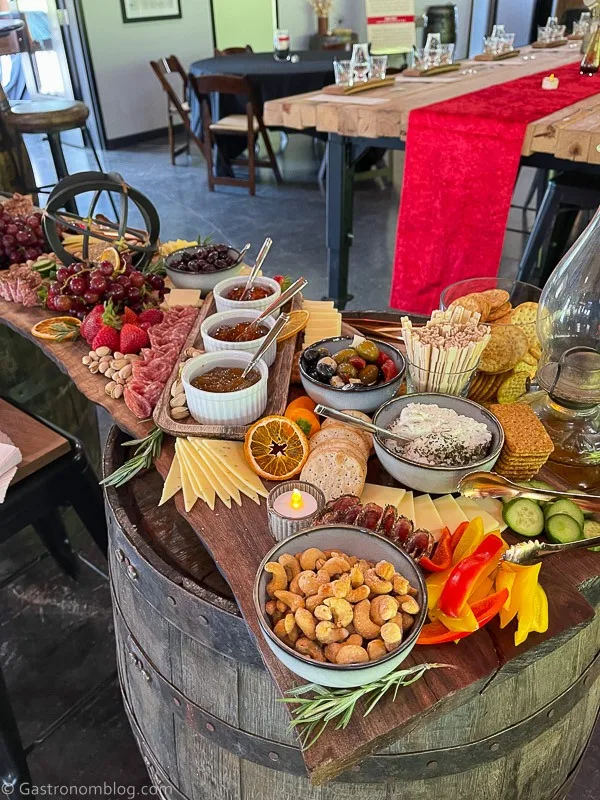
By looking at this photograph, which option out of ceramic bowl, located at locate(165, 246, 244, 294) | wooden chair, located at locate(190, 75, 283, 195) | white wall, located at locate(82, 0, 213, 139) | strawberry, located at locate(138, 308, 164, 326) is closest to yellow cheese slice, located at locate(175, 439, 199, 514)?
strawberry, located at locate(138, 308, 164, 326)

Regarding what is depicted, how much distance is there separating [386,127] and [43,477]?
224 cm

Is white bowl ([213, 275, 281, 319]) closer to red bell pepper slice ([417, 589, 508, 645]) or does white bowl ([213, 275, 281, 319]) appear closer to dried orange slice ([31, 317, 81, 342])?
dried orange slice ([31, 317, 81, 342])

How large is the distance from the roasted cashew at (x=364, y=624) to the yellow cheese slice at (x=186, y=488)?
1.28 ft

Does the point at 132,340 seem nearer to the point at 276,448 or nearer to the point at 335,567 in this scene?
the point at 276,448

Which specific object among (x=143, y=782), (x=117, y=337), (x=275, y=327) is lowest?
(x=143, y=782)


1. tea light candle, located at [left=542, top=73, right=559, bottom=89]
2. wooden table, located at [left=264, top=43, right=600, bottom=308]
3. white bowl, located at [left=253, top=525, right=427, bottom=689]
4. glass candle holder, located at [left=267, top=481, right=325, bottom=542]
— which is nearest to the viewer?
white bowl, located at [left=253, top=525, right=427, bottom=689]

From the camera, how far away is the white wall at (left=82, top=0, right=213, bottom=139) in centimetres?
735

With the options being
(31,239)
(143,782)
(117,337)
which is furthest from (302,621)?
(31,239)

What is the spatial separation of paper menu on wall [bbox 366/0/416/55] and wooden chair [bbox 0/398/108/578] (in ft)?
9.32

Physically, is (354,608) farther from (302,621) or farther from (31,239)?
(31,239)

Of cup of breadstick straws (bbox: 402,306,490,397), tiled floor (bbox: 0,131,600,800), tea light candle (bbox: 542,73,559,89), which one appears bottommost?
tiled floor (bbox: 0,131,600,800)

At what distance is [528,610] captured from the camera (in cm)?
88

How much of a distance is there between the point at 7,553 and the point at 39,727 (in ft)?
2.54

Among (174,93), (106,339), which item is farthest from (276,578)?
(174,93)
